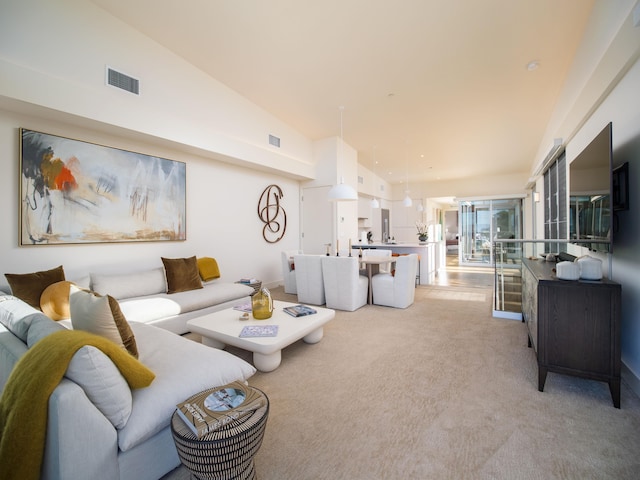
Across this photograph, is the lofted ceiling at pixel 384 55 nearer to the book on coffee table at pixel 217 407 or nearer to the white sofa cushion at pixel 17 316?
the white sofa cushion at pixel 17 316

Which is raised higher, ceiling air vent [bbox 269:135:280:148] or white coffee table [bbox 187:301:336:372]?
ceiling air vent [bbox 269:135:280:148]

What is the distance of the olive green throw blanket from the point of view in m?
1.08

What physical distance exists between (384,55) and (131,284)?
13.9ft

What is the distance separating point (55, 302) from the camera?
Result: 274cm

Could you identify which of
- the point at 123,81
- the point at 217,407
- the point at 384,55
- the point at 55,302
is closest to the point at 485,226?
the point at 384,55

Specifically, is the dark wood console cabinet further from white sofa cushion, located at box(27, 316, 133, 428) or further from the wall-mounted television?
white sofa cushion, located at box(27, 316, 133, 428)

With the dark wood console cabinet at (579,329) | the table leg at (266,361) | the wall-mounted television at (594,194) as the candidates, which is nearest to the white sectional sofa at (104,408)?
the table leg at (266,361)

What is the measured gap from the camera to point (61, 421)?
112 cm

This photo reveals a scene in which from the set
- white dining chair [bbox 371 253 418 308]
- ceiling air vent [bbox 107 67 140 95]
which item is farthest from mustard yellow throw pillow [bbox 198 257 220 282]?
white dining chair [bbox 371 253 418 308]

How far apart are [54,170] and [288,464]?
3.74m

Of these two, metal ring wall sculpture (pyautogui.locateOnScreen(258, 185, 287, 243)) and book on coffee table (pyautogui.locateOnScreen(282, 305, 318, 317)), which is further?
metal ring wall sculpture (pyautogui.locateOnScreen(258, 185, 287, 243))

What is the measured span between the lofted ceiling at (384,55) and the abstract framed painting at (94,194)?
1.61 m

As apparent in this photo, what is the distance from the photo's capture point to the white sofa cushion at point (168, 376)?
4.50ft

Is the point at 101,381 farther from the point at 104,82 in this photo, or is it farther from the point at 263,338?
the point at 104,82
